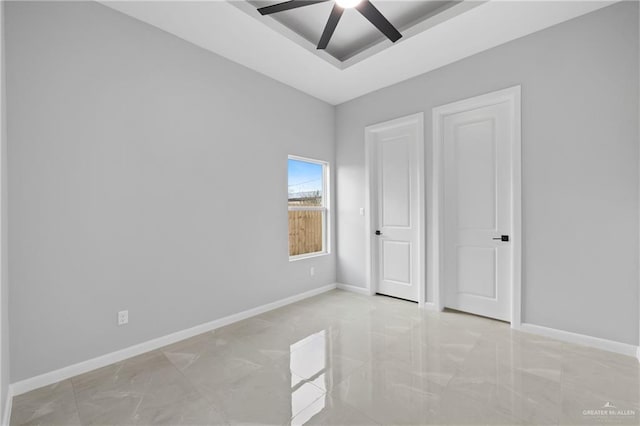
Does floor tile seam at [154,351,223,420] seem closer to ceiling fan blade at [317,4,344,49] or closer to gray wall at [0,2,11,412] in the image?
gray wall at [0,2,11,412]

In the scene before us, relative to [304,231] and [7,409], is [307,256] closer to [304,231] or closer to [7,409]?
[304,231]

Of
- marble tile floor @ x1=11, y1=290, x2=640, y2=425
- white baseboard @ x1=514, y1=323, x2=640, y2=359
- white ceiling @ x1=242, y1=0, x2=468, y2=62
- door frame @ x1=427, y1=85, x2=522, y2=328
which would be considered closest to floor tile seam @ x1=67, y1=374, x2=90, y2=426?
marble tile floor @ x1=11, y1=290, x2=640, y2=425

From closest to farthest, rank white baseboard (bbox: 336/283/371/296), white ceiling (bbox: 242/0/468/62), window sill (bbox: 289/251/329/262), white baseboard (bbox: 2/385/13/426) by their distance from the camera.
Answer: white baseboard (bbox: 2/385/13/426) < white ceiling (bbox: 242/0/468/62) < window sill (bbox: 289/251/329/262) < white baseboard (bbox: 336/283/371/296)

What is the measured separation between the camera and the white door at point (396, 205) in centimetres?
382

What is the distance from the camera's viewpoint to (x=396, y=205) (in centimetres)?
405

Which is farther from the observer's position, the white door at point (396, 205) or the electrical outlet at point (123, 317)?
the white door at point (396, 205)

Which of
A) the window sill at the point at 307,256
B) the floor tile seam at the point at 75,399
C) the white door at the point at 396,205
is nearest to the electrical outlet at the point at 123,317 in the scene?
the floor tile seam at the point at 75,399

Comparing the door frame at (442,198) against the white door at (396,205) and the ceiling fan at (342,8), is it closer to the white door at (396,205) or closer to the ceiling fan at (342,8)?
the white door at (396,205)

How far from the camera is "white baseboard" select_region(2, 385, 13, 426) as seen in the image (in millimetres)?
1683

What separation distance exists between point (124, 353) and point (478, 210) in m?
3.83

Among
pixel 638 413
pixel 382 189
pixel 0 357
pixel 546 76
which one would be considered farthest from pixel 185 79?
pixel 638 413

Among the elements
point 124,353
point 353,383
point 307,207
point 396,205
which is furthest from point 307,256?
point 124,353

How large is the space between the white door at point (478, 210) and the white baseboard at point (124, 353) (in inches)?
92.6

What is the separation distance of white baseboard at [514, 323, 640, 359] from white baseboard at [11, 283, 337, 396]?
2826mm
